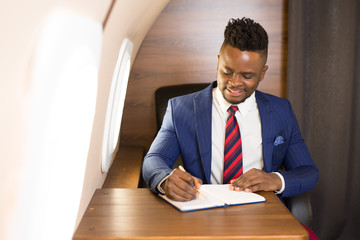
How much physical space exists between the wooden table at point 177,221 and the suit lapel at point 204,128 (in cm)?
45

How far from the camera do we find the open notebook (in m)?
1.52

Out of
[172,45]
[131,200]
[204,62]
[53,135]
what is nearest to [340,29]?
[204,62]

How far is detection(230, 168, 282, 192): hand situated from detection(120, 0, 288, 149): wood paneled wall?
1453 mm

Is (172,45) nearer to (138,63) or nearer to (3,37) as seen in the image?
(138,63)

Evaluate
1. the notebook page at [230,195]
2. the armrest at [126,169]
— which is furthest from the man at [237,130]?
Result: the armrest at [126,169]

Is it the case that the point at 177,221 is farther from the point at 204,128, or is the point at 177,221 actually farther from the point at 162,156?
the point at 204,128

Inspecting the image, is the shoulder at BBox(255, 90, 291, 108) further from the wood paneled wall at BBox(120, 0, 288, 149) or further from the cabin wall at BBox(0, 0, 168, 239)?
the cabin wall at BBox(0, 0, 168, 239)

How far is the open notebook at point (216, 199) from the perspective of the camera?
1524mm

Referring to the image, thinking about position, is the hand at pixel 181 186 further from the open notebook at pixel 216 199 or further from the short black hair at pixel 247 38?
the short black hair at pixel 247 38


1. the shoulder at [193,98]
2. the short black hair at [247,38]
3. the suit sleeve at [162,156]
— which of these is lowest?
the suit sleeve at [162,156]

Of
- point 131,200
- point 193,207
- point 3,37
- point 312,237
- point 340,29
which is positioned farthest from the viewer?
point 340,29

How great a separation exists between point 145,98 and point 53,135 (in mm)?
2220

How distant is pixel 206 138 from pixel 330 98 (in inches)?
58.2

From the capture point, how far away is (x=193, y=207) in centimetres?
151
